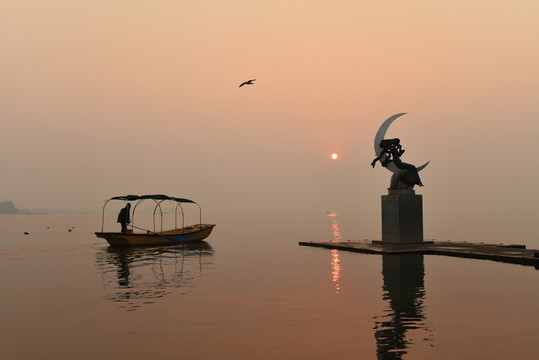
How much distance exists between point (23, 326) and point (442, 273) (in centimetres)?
1821

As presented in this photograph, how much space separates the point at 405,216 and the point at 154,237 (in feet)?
81.7

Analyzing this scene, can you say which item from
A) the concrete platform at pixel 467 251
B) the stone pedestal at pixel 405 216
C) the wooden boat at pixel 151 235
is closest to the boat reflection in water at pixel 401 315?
the concrete platform at pixel 467 251

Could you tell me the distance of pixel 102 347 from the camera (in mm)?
→ 12102

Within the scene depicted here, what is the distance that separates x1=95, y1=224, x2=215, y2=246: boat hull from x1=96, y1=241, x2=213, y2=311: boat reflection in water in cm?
901

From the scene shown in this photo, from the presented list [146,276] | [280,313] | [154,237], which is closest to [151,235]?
[154,237]

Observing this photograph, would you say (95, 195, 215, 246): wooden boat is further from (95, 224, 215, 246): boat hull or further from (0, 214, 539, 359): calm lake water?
(0, 214, 539, 359): calm lake water

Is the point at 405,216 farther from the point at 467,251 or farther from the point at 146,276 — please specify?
the point at 146,276

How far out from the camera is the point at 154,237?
50.6 meters

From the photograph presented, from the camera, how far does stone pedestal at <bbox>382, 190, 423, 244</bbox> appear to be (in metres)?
37.2

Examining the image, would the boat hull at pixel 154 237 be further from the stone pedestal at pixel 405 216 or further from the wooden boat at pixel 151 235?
the stone pedestal at pixel 405 216

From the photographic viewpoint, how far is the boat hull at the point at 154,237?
47.9 metres

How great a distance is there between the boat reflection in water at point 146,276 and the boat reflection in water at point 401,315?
26.7ft

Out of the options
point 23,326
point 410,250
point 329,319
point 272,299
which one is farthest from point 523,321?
point 410,250

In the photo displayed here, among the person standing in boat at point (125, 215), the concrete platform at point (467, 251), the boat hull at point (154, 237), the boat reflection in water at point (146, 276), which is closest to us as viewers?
the boat reflection in water at point (146, 276)
